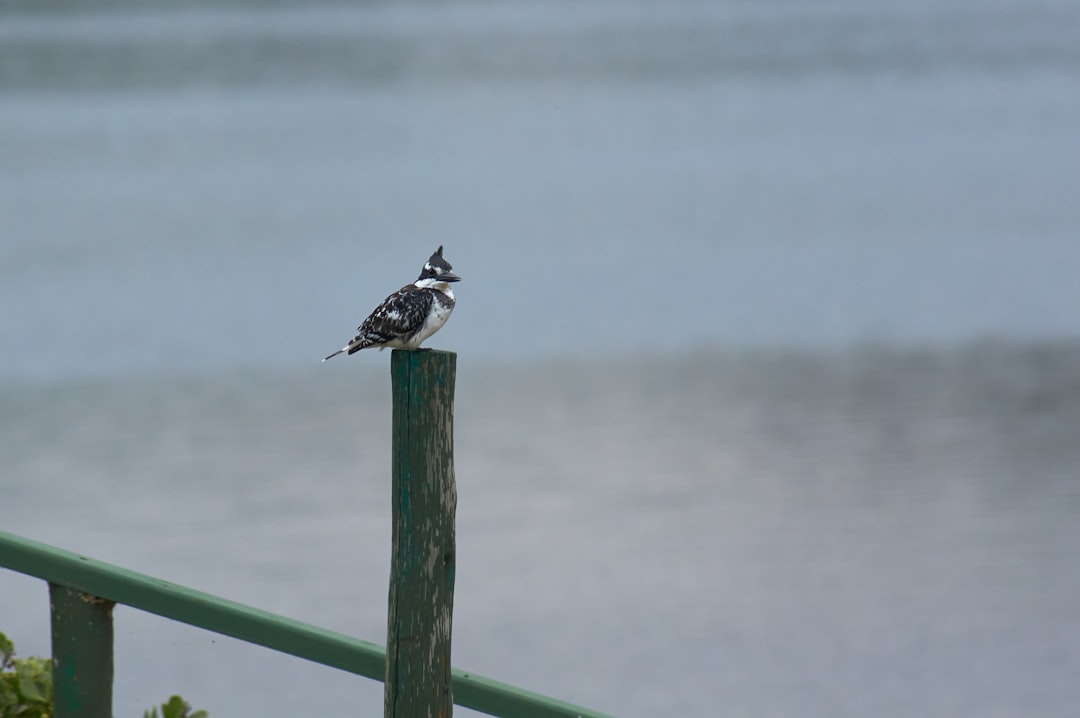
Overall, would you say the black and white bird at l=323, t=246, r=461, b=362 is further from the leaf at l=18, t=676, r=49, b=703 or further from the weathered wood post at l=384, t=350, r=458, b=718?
the leaf at l=18, t=676, r=49, b=703

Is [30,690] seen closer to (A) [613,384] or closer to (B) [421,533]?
(B) [421,533]

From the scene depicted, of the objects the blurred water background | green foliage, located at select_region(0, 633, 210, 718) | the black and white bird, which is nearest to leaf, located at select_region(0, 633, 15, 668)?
green foliage, located at select_region(0, 633, 210, 718)

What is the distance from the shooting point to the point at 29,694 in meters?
3.78

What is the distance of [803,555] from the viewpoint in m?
10.2

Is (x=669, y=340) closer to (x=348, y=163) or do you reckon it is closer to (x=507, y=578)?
(x=507, y=578)

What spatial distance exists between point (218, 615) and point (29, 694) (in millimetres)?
741

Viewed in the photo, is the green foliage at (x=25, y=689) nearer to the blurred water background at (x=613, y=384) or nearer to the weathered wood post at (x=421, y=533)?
the weathered wood post at (x=421, y=533)

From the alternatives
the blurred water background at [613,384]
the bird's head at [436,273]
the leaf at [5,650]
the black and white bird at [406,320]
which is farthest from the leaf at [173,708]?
the blurred water background at [613,384]

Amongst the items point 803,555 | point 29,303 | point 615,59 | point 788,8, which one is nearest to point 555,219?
point 29,303

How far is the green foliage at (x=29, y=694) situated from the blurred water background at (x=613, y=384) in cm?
409

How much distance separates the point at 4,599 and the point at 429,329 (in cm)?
591

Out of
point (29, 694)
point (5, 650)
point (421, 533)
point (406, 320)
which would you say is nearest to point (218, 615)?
point (421, 533)

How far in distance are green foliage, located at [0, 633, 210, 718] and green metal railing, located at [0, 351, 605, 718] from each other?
0.30m

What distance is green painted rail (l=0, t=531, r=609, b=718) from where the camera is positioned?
342 centimetres
